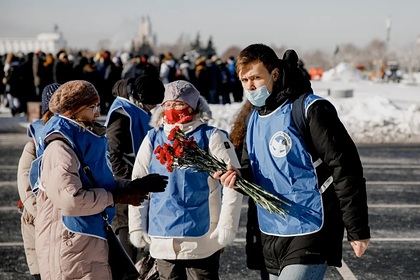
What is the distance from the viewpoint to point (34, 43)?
168250 millimetres

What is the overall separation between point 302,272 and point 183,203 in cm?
95

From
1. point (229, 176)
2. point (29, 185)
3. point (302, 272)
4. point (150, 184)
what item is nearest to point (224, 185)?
point (229, 176)

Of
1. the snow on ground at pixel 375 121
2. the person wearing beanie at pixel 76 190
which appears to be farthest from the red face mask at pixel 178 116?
the snow on ground at pixel 375 121

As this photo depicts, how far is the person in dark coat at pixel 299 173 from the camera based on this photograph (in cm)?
372

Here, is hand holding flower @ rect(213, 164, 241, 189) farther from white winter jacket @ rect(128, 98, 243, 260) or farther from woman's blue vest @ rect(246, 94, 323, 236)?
white winter jacket @ rect(128, 98, 243, 260)

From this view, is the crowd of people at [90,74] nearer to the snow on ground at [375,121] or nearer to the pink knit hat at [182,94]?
the snow on ground at [375,121]

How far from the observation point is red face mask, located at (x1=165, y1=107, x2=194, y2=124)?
459cm

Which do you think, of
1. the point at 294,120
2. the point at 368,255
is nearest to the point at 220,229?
the point at 294,120

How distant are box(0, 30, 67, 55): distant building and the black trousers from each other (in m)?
163

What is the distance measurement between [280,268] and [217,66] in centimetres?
2195

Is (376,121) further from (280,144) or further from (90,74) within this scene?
(280,144)

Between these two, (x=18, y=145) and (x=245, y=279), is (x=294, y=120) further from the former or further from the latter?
(x=18, y=145)

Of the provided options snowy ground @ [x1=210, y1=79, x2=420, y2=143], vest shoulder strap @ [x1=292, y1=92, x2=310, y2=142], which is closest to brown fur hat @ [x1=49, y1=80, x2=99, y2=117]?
vest shoulder strap @ [x1=292, y1=92, x2=310, y2=142]

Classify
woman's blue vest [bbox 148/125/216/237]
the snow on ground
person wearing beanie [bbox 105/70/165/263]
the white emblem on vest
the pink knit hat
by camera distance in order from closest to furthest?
the white emblem on vest < woman's blue vest [bbox 148/125/216/237] < the pink knit hat < person wearing beanie [bbox 105/70/165/263] < the snow on ground
